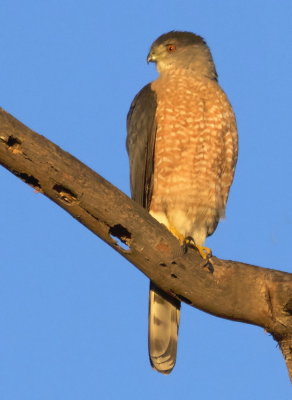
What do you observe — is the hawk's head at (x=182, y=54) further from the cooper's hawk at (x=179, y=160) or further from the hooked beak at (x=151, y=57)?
the cooper's hawk at (x=179, y=160)

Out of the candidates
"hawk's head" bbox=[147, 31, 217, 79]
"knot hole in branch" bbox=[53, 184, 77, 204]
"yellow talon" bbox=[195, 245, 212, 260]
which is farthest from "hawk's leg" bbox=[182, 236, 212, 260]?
"hawk's head" bbox=[147, 31, 217, 79]

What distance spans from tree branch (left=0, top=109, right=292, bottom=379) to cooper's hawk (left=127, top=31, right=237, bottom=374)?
977 mm

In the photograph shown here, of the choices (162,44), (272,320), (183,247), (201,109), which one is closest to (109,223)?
(183,247)

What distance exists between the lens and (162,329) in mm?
5871

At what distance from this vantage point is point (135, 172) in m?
6.35

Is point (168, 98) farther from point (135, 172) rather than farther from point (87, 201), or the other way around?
point (87, 201)

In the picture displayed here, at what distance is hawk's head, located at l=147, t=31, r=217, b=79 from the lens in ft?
23.1

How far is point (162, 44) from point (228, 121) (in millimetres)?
1408

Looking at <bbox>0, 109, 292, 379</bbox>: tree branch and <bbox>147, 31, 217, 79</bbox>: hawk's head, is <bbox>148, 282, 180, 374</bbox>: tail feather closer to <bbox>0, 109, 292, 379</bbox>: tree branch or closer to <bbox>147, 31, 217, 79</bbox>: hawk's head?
<bbox>0, 109, 292, 379</bbox>: tree branch

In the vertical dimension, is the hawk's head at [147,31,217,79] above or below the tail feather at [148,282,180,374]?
above

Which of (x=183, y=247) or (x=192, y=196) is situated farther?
(x=192, y=196)

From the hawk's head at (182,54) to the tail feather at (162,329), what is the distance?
2246 mm

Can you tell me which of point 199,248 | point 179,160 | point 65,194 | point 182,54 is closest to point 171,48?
point 182,54

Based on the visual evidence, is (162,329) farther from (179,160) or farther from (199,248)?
(179,160)
